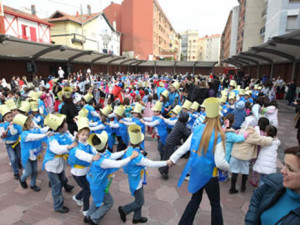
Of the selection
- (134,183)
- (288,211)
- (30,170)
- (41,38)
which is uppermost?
(41,38)

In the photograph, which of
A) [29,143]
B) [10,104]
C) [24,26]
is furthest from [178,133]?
[24,26]

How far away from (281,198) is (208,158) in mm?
1056

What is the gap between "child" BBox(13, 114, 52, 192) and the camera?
3642 millimetres

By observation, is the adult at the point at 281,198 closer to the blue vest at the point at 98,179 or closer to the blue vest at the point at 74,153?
the blue vest at the point at 98,179

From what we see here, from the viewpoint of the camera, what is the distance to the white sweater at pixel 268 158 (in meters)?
3.60

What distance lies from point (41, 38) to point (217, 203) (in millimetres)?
29782

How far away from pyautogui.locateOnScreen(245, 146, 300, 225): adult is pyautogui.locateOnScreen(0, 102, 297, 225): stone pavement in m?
1.83

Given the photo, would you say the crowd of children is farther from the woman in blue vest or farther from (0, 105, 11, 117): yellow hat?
the woman in blue vest

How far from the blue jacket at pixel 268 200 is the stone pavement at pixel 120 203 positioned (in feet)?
5.81

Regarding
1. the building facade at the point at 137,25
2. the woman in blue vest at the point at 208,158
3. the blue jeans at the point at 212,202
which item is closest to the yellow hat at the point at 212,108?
the woman in blue vest at the point at 208,158

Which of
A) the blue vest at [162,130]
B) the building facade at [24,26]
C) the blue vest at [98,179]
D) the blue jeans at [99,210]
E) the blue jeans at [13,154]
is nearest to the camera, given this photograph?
the blue vest at [98,179]

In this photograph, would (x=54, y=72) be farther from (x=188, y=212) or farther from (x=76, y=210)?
(x=188, y=212)

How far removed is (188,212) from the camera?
2727 millimetres

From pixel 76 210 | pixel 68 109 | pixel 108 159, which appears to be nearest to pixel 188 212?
pixel 108 159
